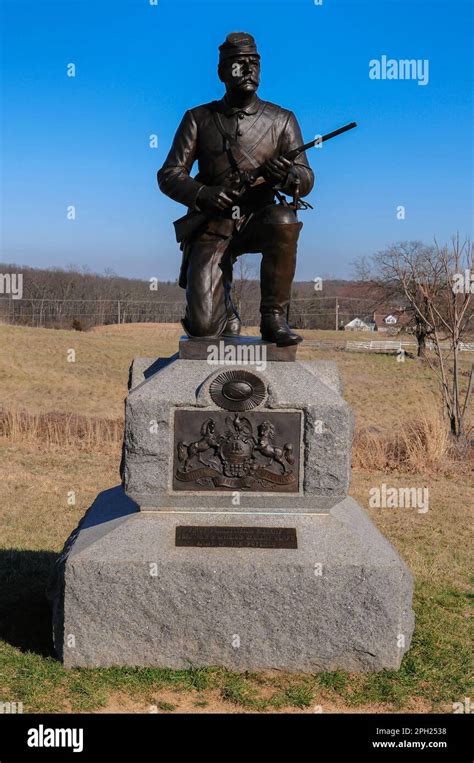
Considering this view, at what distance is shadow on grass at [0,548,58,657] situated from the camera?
4652 mm

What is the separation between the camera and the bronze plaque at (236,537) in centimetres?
432

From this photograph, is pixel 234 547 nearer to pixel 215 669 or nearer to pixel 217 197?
pixel 215 669

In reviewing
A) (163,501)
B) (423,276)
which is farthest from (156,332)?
(163,501)

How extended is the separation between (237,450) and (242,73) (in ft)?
7.35

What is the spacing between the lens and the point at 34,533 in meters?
7.21

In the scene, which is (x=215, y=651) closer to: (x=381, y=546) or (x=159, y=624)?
(x=159, y=624)

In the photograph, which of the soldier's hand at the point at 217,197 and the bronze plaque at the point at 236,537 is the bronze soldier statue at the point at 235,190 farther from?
the bronze plaque at the point at 236,537

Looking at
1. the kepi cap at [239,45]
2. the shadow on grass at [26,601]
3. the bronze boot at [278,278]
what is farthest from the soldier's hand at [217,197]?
the shadow on grass at [26,601]

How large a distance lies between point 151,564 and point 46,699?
0.81m

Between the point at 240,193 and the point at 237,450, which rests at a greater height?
the point at 240,193

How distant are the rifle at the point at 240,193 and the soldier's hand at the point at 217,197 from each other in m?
0.08

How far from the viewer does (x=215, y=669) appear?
4.23 m

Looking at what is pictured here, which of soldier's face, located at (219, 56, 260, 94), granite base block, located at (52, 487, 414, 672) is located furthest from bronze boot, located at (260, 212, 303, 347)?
granite base block, located at (52, 487, 414, 672)

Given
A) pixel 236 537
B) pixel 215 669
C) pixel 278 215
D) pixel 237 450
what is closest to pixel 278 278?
pixel 278 215
